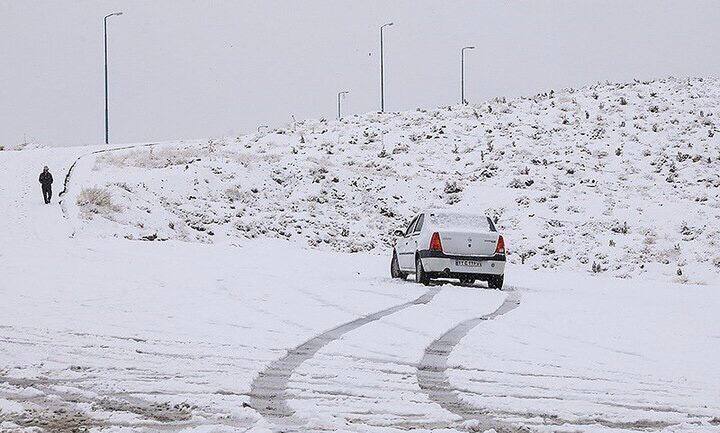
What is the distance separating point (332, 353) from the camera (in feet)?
33.8

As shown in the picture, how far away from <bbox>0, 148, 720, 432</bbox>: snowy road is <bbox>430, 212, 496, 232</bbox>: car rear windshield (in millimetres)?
1206

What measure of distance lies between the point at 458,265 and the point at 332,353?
943 cm

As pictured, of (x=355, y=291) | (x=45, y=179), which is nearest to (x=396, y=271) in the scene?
(x=355, y=291)

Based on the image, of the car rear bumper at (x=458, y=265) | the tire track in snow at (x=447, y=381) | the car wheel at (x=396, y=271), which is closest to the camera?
the tire track in snow at (x=447, y=381)

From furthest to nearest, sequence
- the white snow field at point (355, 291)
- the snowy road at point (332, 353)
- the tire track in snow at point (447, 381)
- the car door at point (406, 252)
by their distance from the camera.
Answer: the car door at point (406, 252) → the white snow field at point (355, 291) → the snowy road at point (332, 353) → the tire track in snow at point (447, 381)

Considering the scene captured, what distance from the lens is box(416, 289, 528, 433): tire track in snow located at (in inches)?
273

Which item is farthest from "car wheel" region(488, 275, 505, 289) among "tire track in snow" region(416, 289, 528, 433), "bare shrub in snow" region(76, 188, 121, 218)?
"bare shrub in snow" region(76, 188, 121, 218)

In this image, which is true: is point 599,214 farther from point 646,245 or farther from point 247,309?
point 247,309

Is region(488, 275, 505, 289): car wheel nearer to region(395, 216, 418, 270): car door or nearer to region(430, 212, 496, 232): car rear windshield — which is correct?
region(430, 212, 496, 232): car rear windshield

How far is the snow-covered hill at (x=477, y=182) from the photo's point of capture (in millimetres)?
32094

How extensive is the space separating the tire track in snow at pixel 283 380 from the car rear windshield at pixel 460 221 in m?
6.82

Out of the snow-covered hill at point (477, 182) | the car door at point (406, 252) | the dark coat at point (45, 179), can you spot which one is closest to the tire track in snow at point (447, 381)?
the car door at point (406, 252)

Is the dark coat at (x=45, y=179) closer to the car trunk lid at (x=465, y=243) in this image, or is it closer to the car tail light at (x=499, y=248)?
the car trunk lid at (x=465, y=243)

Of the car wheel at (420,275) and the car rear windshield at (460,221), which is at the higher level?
the car rear windshield at (460,221)
